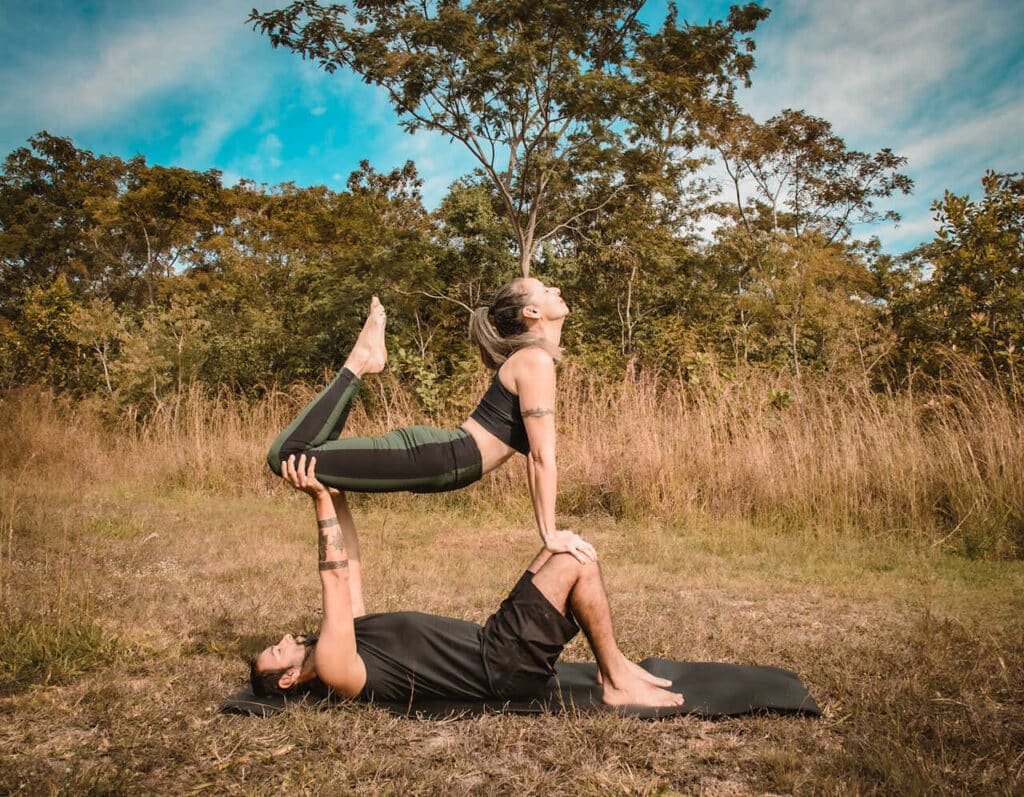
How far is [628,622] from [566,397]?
479 centimetres

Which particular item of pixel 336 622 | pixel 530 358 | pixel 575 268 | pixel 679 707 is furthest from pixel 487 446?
pixel 575 268

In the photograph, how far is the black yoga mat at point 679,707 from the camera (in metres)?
2.97

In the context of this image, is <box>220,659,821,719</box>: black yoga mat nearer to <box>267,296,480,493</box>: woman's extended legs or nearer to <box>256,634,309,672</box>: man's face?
<box>256,634,309,672</box>: man's face

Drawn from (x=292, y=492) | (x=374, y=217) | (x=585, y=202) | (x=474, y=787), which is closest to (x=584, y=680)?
(x=474, y=787)

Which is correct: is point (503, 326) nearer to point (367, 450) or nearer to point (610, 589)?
point (367, 450)

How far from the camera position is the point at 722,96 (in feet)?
60.9

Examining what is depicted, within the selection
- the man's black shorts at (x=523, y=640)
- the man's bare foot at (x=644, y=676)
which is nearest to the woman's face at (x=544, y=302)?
the man's black shorts at (x=523, y=640)

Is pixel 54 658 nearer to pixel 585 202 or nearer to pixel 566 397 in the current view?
pixel 566 397

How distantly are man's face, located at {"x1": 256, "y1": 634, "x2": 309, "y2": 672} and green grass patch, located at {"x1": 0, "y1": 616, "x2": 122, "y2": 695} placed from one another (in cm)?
113

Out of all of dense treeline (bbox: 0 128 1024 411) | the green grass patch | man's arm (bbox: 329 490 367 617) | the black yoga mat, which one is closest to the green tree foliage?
dense treeline (bbox: 0 128 1024 411)

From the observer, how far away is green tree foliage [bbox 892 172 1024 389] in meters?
7.11

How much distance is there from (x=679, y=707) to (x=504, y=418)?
1439 millimetres

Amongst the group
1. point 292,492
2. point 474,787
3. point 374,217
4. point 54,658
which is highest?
point 374,217

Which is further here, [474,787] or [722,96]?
[722,96]
